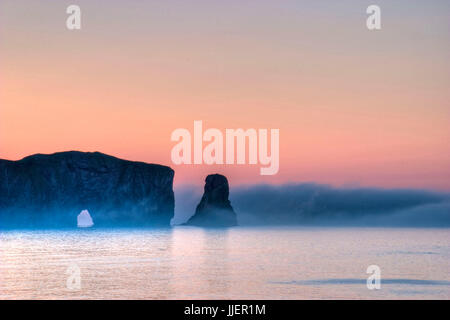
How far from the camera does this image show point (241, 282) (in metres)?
72.3

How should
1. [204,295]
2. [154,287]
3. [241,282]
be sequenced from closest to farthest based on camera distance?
[204,295] → [154,287] → [241,282]

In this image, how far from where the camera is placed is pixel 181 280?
73.6 metres
